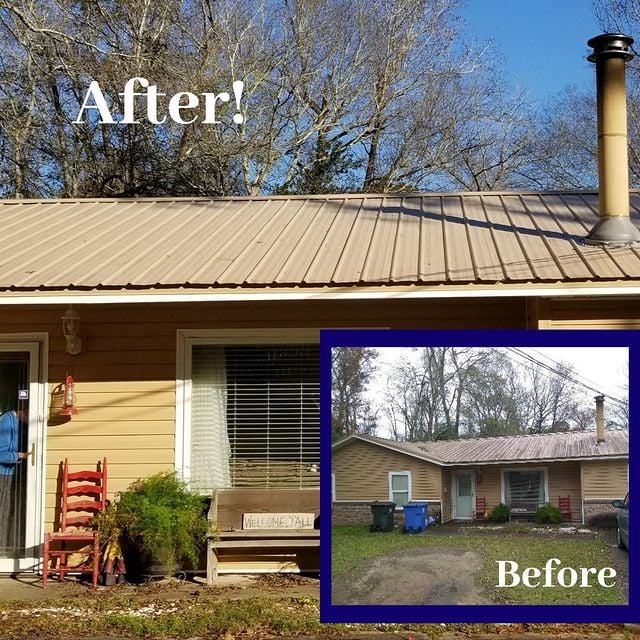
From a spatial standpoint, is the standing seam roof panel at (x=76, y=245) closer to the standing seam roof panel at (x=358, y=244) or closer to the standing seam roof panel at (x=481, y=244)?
the standing seam roof panel at (x=358, y=244)

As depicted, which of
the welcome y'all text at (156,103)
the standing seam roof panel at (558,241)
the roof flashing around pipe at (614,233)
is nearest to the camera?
the standing seam roof panel at (558,241)

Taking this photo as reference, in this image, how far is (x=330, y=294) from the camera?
22.4ft

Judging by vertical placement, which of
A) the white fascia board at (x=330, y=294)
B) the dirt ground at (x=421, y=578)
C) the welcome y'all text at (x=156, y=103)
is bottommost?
the dirt ground at (x=421, y=578)

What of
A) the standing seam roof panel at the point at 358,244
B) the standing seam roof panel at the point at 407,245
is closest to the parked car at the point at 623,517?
the standing seam roof panel at the point at 407,245

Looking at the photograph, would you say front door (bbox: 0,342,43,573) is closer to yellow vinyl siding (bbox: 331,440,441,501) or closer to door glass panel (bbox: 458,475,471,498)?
yellow vinyl siding (bbox: 331,440,441,501)

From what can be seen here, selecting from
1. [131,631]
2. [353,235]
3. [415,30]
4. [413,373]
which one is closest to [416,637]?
[131,631]

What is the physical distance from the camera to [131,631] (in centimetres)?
608

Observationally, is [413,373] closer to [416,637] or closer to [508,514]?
[508,514]

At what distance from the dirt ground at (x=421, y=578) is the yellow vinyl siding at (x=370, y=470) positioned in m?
0.26

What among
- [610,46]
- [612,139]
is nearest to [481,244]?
[612,139]

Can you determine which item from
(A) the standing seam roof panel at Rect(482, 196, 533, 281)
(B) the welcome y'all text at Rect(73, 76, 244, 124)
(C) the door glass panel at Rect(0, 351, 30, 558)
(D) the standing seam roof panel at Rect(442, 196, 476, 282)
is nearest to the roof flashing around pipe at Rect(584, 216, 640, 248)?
(A) the standing seam roof panel at Rect(482, 196, 533, 281)

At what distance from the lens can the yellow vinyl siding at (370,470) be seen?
11.2ft

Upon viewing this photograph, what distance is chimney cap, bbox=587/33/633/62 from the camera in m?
7.65

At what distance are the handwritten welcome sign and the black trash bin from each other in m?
4.60
